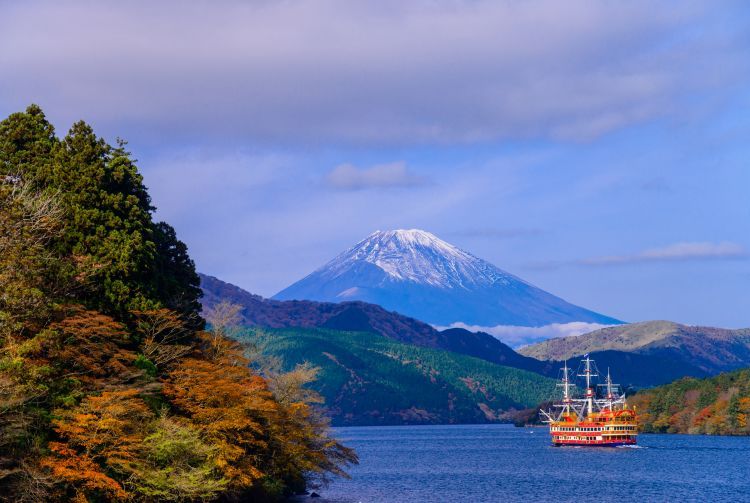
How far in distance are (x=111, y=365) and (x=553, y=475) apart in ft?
257

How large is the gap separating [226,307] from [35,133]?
23.6 meters

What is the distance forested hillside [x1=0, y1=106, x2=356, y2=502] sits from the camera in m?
55.2

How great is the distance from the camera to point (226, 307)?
93312 mm

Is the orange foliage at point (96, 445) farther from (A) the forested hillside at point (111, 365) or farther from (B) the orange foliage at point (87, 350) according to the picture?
(B) the orange foliage at point (87, 350)

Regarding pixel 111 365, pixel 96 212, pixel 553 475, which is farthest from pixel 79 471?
pixel 553 475

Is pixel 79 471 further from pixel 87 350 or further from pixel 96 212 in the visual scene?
pixel 96 212

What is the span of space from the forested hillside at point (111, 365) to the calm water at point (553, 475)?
58.6 feet

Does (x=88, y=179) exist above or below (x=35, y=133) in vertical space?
below

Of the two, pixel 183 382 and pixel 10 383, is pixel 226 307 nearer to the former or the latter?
pixel 183 382

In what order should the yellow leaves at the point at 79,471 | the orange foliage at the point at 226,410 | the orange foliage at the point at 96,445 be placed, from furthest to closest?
the orange foliage at the point at 226,410
the orange foliage at the point at 96,445
the yellow leaves at the point at 79,471

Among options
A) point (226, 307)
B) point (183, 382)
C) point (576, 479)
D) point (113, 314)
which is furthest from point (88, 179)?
point (576, 479)

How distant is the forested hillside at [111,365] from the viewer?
5522 centimetres

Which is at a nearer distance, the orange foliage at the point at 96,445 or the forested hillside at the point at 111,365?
the forested hillside at the point at 111,365

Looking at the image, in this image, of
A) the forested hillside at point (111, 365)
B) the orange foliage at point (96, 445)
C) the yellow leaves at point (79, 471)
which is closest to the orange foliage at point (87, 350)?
the forested hillside at point (111, 365)
